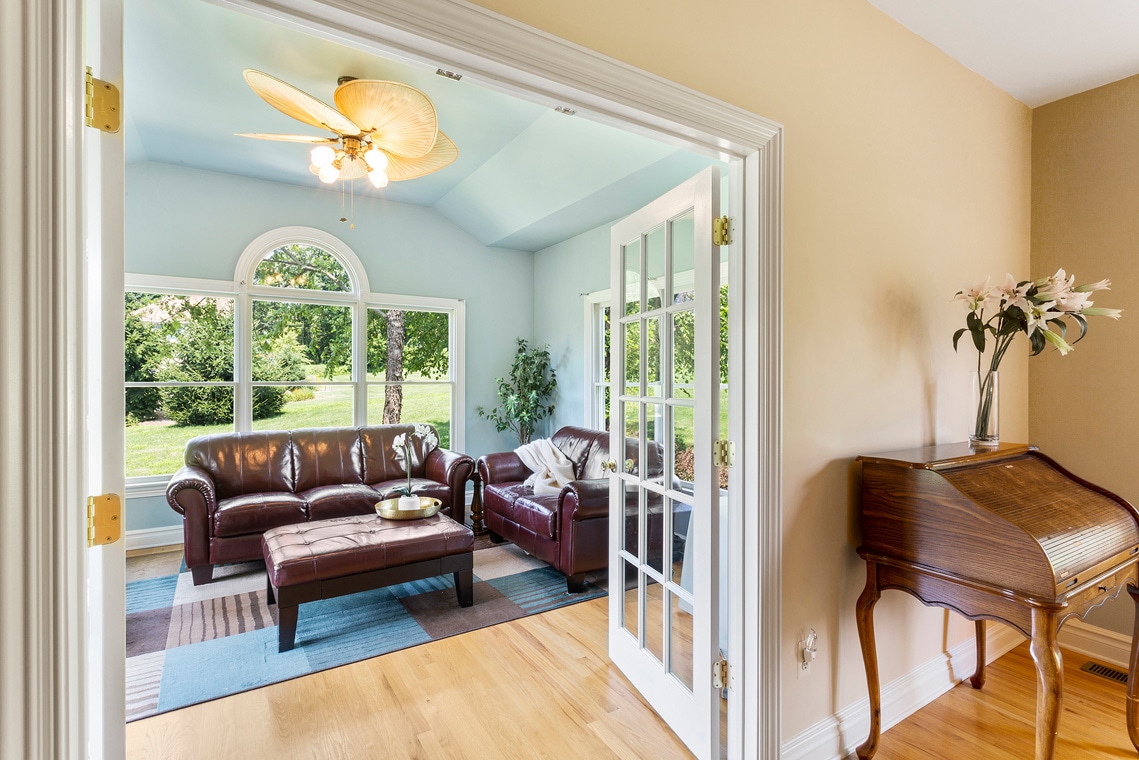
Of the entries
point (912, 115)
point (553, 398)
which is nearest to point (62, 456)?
point (912, 115)

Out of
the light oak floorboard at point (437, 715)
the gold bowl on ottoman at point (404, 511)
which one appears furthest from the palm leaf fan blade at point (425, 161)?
the light oak floorboard at point (437, 715)

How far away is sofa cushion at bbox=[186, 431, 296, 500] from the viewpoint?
400cm

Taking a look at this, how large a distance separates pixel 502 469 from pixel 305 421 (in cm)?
195

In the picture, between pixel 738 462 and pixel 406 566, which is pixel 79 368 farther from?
pixel 406 566

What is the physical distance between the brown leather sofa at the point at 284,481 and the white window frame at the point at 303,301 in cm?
62

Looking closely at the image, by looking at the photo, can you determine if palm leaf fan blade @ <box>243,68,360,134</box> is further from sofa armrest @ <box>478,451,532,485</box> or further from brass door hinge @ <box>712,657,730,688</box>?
brass door hinge @ <box>712,657,730,688</box>

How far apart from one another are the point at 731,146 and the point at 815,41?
1.87 ft

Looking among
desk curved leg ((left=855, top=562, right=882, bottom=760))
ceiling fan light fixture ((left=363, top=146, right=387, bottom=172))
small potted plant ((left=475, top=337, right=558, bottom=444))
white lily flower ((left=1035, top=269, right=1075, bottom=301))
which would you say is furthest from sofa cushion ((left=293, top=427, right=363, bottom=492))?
white lily flower ((left=1035, top=269, right=1075, bottom=301))

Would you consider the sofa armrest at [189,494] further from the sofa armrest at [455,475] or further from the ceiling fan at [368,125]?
the ceiling fan at [368,125]

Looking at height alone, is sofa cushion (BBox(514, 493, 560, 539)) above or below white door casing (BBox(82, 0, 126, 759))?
below

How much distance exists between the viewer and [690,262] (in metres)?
1.96

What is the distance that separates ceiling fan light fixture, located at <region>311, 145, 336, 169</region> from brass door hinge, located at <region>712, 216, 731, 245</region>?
2.11m

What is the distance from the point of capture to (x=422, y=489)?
4227 mm

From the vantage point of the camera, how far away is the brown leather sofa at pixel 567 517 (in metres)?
3.31
